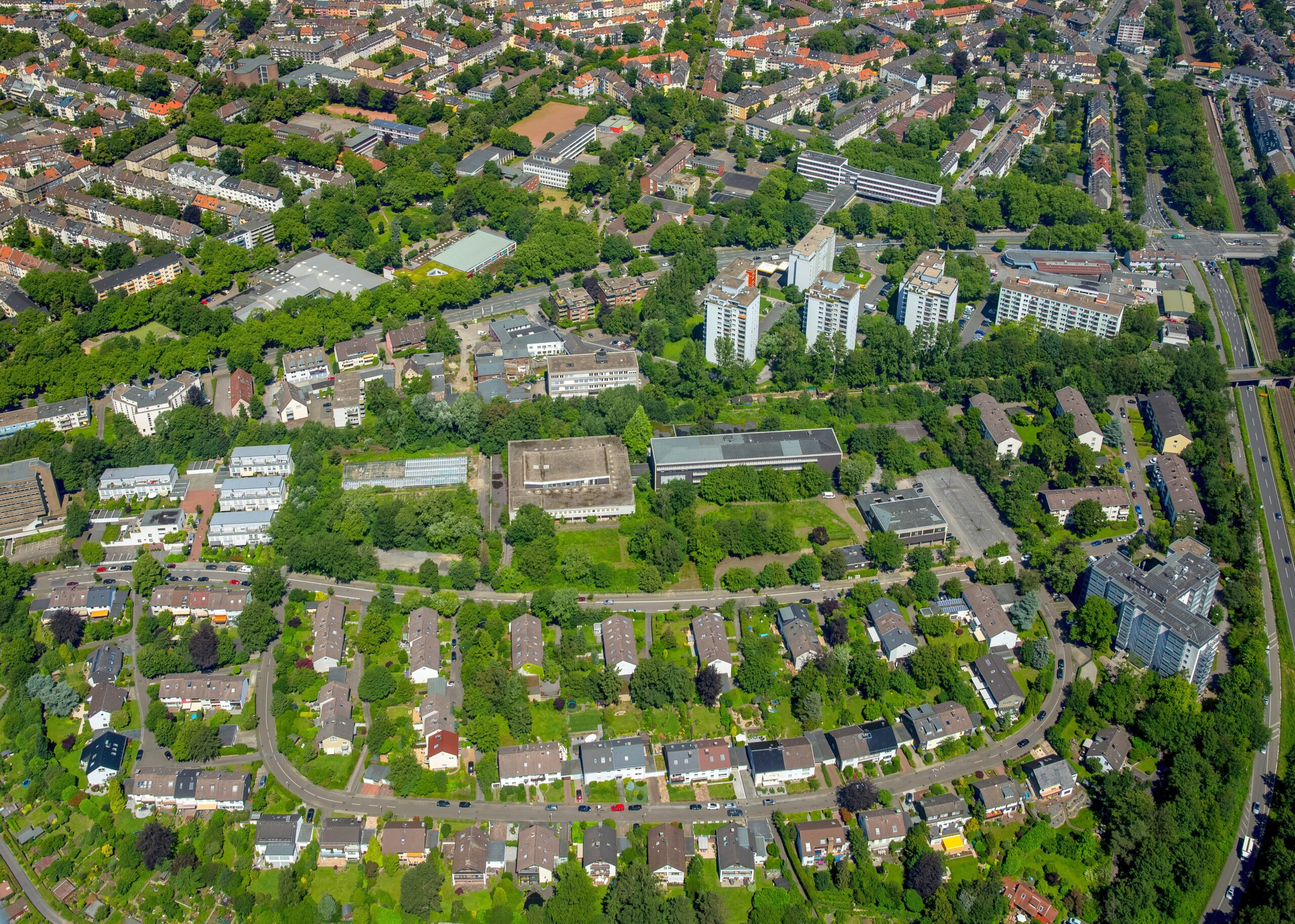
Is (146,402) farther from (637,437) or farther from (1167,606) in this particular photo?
(1167,606)

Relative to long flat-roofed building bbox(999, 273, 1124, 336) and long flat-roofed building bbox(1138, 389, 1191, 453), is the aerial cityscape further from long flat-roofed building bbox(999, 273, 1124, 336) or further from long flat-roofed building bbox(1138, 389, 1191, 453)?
long flat-roofed building bbox(999, 273, 1124, 336)

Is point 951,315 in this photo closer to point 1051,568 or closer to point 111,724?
point 1051,568

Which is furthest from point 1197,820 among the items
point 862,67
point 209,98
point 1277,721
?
point 209,98

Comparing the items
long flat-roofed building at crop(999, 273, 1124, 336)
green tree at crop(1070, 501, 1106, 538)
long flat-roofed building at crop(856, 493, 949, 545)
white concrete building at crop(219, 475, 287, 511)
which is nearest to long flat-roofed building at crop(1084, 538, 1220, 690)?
green tree at crop(1070, 501, 1106, 538)

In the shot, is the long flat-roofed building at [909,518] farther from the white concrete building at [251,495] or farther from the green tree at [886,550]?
the white concrete building at [251,495]

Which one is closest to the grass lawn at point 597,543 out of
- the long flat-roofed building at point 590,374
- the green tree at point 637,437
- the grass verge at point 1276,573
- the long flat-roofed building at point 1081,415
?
the green tree at point 637,437

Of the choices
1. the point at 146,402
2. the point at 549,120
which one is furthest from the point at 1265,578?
the point at 549,120
